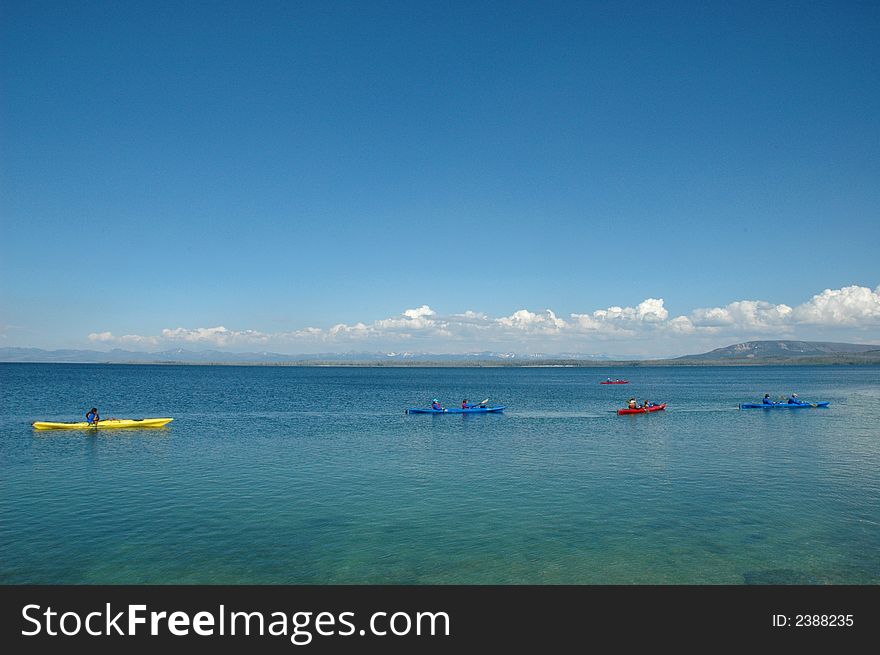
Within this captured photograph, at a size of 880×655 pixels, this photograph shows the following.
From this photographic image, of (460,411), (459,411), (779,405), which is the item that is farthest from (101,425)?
(779,405)

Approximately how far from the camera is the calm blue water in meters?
20.0

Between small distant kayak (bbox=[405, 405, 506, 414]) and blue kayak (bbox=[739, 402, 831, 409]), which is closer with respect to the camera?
small distant kayak (bbox=[405, 405, 506, 414])

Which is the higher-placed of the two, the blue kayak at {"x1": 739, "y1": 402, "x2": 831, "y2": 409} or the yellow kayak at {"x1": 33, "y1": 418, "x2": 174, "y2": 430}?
the yellow kayak at {"x1": 33, "y1": 418, "x2": 174, "y2": 430}

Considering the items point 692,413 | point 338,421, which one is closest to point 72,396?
point 338,421

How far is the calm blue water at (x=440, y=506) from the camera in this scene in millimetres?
19969

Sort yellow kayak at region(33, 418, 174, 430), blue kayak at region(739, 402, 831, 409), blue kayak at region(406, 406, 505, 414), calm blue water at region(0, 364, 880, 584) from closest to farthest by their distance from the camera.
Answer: calm blue water at region(0, 364, 880, 584) < yellow kayak at region(33, 418, 174, 430) < blue kayak at region(406, 406, 505, 414) < blue kayak at region(739, 402, 831, 409)

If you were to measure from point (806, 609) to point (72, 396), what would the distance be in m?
121

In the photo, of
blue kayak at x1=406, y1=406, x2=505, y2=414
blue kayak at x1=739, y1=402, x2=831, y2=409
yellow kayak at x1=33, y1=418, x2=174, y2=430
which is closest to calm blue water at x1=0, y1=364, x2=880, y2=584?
yellow kayak at x1=33, y1=418, x2=174, y2=430

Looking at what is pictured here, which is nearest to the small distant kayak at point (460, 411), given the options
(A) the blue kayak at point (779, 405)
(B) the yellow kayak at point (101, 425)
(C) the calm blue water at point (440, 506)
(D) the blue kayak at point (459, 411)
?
(D) the blue kayak at point (459, 411)

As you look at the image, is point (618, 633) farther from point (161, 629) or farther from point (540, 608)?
point (161, 629)

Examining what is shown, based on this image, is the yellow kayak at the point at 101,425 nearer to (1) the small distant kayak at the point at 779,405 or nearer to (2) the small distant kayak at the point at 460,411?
(2) the small distant kayak at the point at 460,411

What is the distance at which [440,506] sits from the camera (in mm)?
27859

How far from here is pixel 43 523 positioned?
24.8 meters

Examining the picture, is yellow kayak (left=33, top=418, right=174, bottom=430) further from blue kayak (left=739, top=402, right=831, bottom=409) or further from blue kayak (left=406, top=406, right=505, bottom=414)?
blue kayak (left=739, top=402, right=831, bottom=409)
